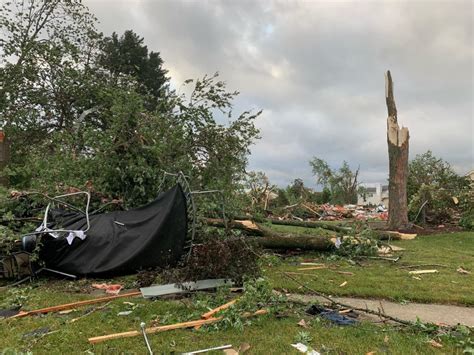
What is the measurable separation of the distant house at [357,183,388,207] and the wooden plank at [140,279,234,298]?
19.4 metres

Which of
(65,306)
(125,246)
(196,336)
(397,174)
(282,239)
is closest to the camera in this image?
(196,336)

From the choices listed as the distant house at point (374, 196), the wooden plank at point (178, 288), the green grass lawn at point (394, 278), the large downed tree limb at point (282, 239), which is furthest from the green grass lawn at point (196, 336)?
the distant house at point (374, 196)

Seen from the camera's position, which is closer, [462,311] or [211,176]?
[462,311]

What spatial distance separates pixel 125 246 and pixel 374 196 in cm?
2456

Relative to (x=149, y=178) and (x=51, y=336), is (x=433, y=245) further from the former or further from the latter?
(x=51, y=336)

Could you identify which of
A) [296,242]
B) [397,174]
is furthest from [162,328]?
[397,174]

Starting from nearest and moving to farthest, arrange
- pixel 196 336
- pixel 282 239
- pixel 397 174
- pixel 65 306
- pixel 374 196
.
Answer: pixel 196 336 → pixel 65 306 → pixel 282 239 → pixel 397 174 → pixel 374 196

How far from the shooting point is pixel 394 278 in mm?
4941

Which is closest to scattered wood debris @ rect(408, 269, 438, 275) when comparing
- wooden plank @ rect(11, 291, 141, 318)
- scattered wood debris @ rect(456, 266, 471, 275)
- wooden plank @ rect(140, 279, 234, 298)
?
scattered wood debris @ rect(456, 266, 471, 275)

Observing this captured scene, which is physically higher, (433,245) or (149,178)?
(149,178)

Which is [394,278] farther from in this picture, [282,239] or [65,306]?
[65,306]

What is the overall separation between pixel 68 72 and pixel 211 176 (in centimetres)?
1169

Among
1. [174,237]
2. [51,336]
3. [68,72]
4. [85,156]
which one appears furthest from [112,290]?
[68,72]

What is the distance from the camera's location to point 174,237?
488 centimetres
